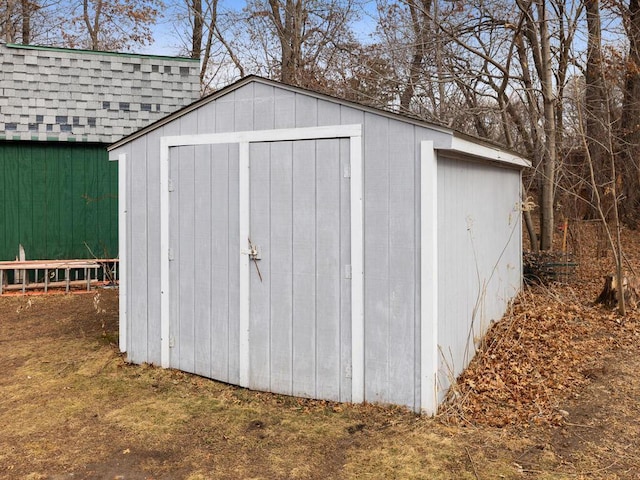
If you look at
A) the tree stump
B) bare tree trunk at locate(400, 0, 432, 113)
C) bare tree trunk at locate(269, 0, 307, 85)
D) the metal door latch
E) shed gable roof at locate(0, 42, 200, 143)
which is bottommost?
the tree stump

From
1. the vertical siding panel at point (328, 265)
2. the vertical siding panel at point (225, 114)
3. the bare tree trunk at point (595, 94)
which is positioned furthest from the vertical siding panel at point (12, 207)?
the bare tree trunk at point (595, 94)

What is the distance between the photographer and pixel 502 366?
5.19 metres

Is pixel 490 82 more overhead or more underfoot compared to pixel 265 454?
more overhead

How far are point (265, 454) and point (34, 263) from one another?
6571 millimetres

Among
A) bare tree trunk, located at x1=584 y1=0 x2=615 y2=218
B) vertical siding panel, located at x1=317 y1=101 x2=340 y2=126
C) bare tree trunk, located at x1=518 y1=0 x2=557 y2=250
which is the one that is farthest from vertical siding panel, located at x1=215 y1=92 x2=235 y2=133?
bare tree trunk, located at x1=518 y1=0 x2=557 y2=250

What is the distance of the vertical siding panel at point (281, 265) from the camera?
15.3 ft

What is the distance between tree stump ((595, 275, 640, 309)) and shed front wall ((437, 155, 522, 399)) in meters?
1.15

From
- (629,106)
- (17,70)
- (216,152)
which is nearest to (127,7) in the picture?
(17,70)

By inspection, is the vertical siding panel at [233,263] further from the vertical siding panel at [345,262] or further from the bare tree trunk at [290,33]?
the bare tree trunk at [290,33]

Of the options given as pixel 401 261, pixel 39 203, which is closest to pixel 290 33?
pixel 39 203

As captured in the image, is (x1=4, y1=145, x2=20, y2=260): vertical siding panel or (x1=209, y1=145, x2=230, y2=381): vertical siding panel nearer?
(x1=209, y1=145, x2=230, y2=381): vertical siding panel

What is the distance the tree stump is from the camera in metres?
7.37

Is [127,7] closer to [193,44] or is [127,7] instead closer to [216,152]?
[193,44]

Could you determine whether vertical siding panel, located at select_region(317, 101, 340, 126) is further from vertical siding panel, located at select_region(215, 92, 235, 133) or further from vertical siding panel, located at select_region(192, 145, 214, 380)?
vertical siding panel, located at select_region(192, 145, 214, 380)
